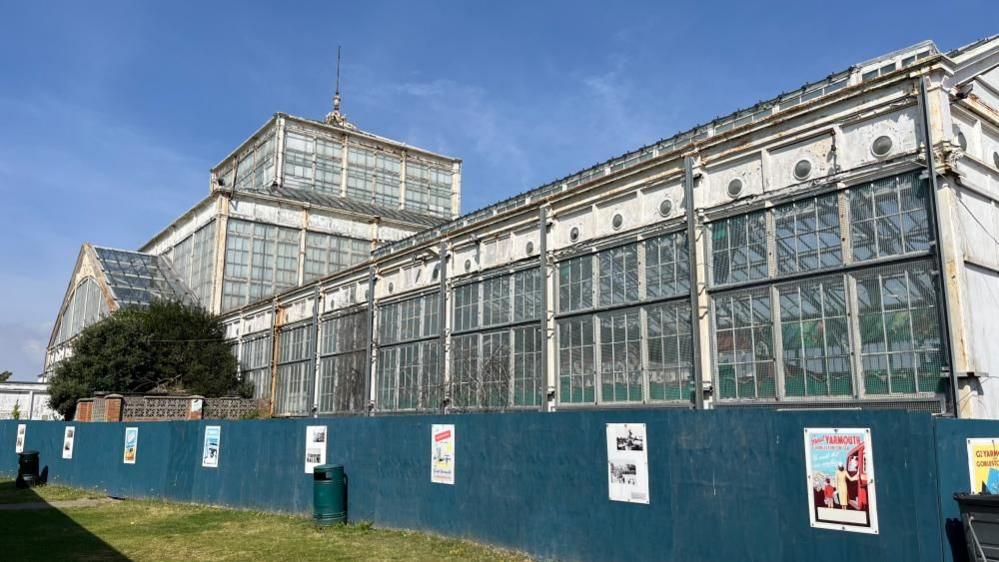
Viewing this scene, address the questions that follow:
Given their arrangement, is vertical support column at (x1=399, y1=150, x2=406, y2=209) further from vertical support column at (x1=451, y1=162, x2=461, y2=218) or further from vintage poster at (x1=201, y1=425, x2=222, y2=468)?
vintage poster at (x1=201, y1=425, x2=222, y2=468)

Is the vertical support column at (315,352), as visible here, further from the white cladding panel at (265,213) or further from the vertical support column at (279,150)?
the vertical support column at (279,150)

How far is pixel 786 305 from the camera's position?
13266mm

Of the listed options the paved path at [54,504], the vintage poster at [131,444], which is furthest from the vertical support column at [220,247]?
the paved path at [54,504]

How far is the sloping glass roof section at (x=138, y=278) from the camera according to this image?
43312mm

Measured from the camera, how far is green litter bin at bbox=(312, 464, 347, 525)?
45.1ft

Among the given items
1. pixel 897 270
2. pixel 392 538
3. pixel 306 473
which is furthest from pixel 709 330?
pixel 306 473

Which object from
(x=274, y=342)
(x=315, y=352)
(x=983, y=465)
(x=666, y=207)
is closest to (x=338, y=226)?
(x=274, y=342)

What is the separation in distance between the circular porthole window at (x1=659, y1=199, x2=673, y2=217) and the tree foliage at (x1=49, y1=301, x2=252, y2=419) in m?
24.9

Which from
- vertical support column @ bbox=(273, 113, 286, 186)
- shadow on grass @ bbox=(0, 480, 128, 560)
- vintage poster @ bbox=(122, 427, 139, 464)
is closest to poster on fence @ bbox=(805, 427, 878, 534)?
shadow on grass @ bbox=(0, 480, 128, 560)

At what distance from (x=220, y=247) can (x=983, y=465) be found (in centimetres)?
3875

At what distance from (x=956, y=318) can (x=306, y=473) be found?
478 inches

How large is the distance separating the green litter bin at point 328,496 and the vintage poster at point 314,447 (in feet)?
3.69

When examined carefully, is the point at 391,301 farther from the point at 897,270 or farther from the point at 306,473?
the point at 897,270

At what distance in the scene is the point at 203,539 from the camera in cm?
1279
